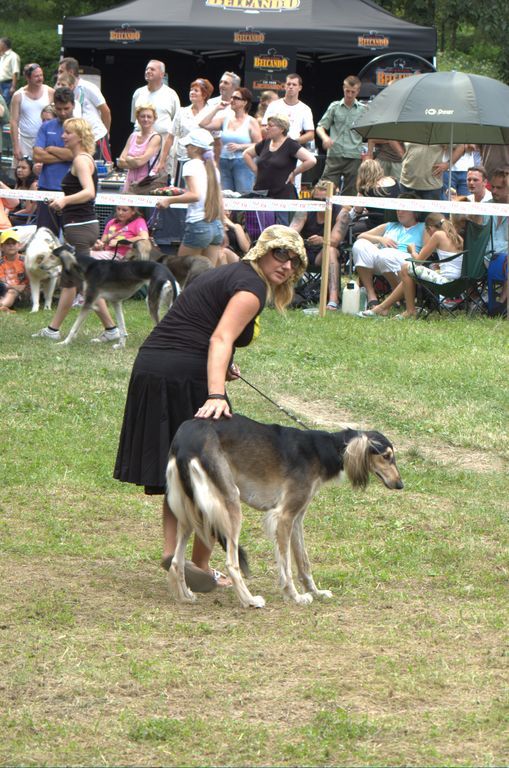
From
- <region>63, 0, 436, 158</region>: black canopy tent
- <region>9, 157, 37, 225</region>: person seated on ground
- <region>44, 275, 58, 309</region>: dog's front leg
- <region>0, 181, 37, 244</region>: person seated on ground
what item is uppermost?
<region>63, 0, 436, 158</region>: black canopy tent

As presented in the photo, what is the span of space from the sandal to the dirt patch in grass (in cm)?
291

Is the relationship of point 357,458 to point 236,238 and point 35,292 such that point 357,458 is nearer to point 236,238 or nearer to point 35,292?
point 35,292

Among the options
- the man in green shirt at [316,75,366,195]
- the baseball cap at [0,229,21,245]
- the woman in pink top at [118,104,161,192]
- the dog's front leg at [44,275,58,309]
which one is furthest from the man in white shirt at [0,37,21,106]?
the dog's front leg at [44,275,58,309]

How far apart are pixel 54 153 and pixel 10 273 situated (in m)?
1.41

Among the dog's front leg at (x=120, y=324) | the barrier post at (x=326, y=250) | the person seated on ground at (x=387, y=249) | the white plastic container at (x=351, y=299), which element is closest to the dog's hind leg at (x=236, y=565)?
the dog's front leg at (x=120, y=324)

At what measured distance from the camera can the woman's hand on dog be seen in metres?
5.23

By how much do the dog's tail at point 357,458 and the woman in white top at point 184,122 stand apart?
9.45 metres

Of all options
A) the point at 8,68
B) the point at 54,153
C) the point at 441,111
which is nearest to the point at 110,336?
the point at 54,153

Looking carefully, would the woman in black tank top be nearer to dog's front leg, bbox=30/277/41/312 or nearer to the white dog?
the white dog

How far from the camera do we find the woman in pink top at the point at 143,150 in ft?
45.4

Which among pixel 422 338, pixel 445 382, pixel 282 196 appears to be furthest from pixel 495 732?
pixel 282 196

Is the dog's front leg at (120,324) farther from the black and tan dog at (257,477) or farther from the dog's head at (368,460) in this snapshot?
the dog's head at (368,460)

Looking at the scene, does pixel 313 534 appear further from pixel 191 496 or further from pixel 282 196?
pixel 282 196

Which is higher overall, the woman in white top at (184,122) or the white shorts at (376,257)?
the woman in white top at (184,122)
